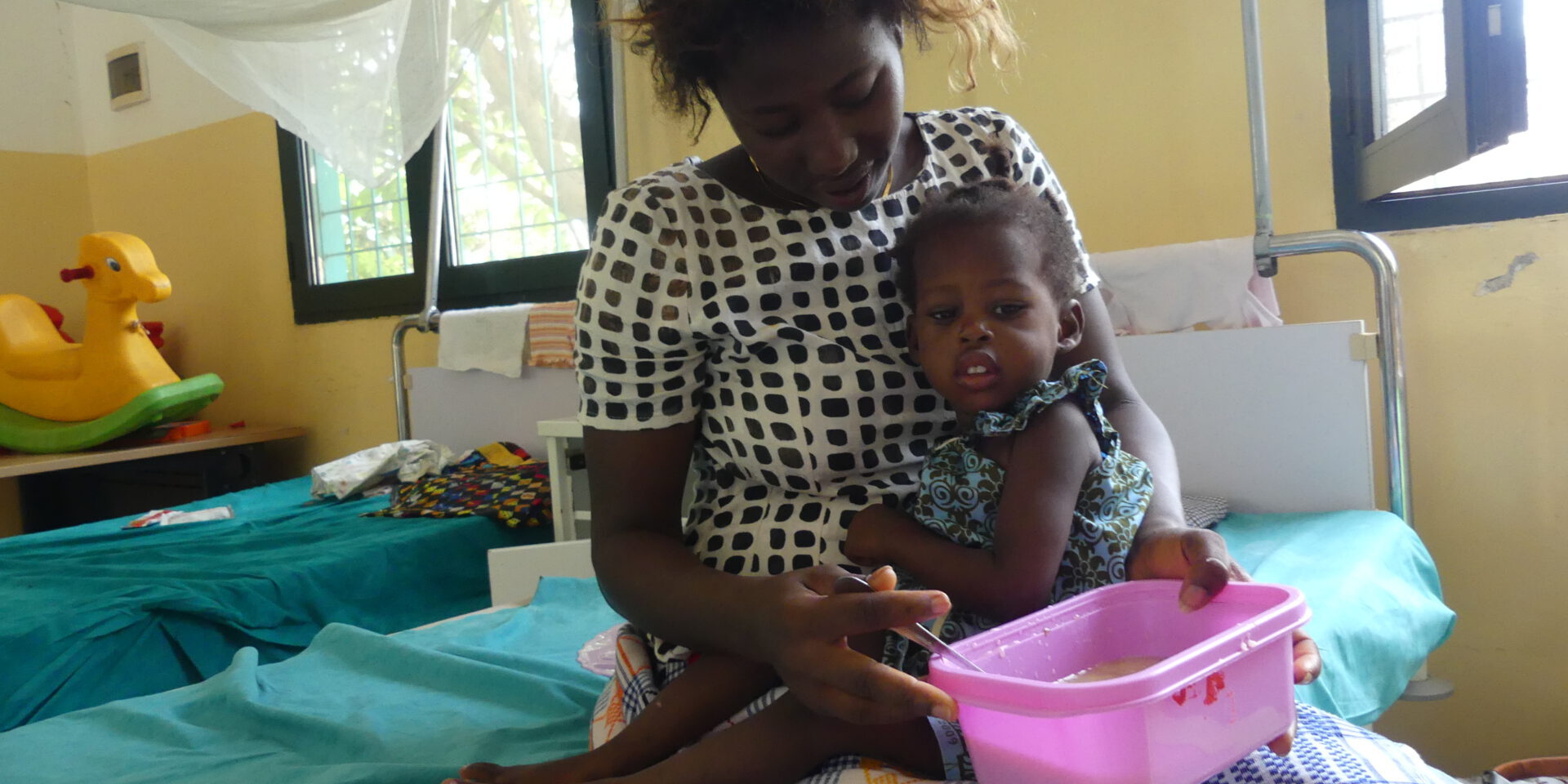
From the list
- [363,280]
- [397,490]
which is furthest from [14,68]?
[397,490]

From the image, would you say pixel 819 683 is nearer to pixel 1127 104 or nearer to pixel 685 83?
pixel 685 83

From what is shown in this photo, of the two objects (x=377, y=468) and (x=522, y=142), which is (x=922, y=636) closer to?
(x=377, y=468)

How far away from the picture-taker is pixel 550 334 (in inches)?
127

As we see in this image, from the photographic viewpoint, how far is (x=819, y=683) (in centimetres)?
69

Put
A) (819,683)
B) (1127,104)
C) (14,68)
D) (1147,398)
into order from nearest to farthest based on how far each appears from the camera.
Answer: (819,683) → (1147,398) → (1127,104) → (14,68)

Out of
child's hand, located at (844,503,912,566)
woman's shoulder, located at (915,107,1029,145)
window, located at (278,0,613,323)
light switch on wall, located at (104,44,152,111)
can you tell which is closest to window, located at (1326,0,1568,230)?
woman's shoulder, located at (915,107,1029,145)

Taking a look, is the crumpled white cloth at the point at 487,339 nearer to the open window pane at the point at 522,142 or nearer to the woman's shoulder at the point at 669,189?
the open window pane at the point at 522,142

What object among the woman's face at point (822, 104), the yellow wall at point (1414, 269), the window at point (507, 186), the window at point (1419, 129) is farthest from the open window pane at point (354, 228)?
the woman's face at point (822, 104)

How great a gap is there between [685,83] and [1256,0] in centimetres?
134

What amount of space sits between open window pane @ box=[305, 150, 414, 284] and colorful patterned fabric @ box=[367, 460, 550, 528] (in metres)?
1.17

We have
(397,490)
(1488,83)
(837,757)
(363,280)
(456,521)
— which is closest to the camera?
(837,757)

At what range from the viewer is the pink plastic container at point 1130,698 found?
62 centimetres

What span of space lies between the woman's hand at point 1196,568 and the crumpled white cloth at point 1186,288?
4.06 ft

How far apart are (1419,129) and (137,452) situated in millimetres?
3826
